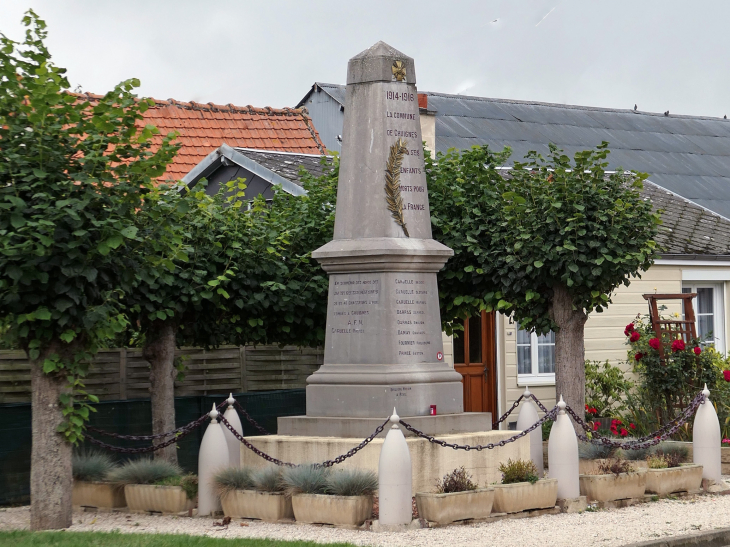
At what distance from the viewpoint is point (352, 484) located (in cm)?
1014

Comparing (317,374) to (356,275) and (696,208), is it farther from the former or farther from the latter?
(696,208)

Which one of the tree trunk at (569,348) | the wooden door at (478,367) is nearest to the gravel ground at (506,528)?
the tree trunk at (569,348)

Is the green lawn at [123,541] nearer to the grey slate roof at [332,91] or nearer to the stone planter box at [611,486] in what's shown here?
the stone planter box at [611,486]

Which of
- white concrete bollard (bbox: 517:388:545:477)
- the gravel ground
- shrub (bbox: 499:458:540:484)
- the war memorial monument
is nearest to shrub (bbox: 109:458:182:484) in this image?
the gravel ground

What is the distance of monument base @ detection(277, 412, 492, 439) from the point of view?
1113 cm

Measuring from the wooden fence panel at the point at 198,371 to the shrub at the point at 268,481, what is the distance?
13.3 feet

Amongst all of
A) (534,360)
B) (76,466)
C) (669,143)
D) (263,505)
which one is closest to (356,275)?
(263,505)

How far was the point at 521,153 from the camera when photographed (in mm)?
24484

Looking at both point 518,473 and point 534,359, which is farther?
point 534,359

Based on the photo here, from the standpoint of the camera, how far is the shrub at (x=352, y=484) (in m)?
10.1

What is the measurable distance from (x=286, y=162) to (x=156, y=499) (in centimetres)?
955

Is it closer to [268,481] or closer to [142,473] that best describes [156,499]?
[142,473]

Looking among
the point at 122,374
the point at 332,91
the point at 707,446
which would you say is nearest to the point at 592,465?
the point at 707,446

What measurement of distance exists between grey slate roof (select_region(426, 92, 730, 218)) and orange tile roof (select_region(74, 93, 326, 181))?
2.84m
